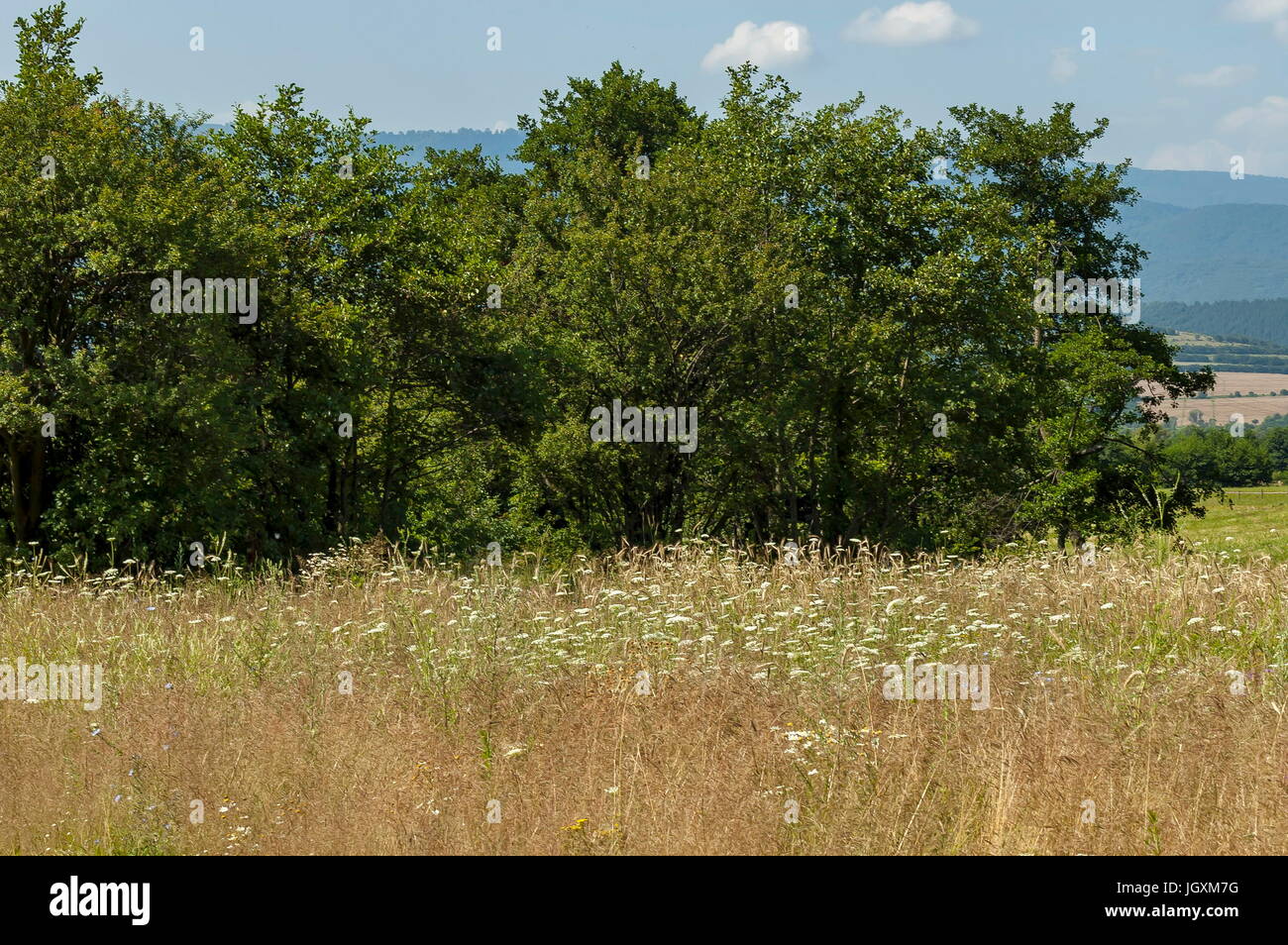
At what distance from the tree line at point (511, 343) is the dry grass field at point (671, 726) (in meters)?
6.43

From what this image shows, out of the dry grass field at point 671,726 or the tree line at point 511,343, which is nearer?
the dry grass field at point 671,726

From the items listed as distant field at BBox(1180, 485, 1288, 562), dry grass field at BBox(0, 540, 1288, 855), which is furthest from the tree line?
dry grass field at BBox(0, 540, 1288, 855)

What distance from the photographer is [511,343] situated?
23047 millimetres

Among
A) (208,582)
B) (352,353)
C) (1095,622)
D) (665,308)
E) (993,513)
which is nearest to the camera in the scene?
(1095,622)

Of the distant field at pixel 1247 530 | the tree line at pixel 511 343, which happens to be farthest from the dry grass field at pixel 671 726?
the tree line at pixel 511 343

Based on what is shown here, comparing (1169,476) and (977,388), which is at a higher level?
(977,388)

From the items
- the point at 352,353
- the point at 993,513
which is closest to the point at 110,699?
the point at 352,353

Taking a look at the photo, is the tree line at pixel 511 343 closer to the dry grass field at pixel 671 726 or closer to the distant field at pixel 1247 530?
the distant field at pixel 1247 530

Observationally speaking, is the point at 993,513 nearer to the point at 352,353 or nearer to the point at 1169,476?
the point at 1169,476

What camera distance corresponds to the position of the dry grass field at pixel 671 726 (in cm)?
489

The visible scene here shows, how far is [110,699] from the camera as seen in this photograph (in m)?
6.82

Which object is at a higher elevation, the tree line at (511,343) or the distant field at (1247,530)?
the tree line at (511,343)

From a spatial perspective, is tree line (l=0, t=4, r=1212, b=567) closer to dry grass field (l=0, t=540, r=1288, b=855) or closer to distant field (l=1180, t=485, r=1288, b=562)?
distant field (l=1180, t=485, r=1288, b=562)

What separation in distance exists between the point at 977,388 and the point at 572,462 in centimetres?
965
